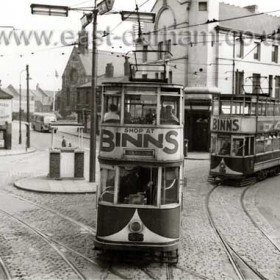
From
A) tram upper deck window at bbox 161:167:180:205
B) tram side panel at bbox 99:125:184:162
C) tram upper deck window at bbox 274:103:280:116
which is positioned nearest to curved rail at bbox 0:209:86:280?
tram upper deck window at bbox 161:167:180:205

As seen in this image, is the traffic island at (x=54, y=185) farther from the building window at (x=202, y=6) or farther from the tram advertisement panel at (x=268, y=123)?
the building window at (x=202, y=6)

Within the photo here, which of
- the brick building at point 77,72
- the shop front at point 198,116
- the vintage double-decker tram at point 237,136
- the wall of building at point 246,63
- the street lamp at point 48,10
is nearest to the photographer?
the street lamp at point 48,10

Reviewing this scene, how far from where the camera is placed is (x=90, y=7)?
57.3 feet

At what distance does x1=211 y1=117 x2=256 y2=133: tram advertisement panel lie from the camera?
2030 centimetres

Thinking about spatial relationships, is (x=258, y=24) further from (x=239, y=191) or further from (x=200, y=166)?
(x=239, y=191)

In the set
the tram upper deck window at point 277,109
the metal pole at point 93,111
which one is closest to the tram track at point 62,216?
the metal pole at point 93,111

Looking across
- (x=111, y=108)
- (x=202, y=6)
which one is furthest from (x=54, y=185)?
(x=202, y=6)

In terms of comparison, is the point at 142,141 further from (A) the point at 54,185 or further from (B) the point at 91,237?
(A) the point at 54,185

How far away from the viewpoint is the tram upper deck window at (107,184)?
9375 mm

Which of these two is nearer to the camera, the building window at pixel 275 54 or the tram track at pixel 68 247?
the tram track at pixel 68 247

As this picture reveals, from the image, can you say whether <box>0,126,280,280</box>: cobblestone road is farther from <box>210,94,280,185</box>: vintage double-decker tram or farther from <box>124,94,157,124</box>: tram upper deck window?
<box>124,94,157,124</box>: tram upper deck window

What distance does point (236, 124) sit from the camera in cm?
2030

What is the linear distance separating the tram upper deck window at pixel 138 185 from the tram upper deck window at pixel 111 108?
3.39 feet

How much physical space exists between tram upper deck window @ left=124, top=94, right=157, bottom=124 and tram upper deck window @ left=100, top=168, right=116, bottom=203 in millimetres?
1075
